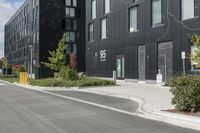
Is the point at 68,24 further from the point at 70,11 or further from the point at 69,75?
the point at 69,75

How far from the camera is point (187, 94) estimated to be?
14.1 metres

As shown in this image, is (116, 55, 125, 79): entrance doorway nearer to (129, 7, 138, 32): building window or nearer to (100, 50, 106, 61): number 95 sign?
(100, 50, 106, 61): number 95 sign

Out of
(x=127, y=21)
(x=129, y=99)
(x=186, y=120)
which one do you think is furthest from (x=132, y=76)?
(x=186, y=120)

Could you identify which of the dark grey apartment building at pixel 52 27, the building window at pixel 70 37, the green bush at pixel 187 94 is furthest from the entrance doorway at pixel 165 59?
the building window at pixel 70 37

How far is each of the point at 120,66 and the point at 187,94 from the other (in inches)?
1091

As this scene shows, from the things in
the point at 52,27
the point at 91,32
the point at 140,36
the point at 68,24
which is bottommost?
the point at 140,36

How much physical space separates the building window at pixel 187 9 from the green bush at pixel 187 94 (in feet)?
51.1

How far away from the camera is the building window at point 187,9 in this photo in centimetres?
2922

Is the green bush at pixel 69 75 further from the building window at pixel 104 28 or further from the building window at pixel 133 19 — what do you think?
the building window at pixel 104 28

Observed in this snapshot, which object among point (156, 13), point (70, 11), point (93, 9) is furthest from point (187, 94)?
point (70, 11)

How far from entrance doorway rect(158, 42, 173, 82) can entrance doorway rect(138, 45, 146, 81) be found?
2850 millimetres

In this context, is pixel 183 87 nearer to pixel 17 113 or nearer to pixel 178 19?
pixel 17 113

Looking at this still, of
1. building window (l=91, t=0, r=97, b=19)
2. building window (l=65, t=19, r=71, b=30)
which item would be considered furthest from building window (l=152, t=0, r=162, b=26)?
building window (l=65, t=19, r=71, b=30)

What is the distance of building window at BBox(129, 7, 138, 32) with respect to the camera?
37969mm
